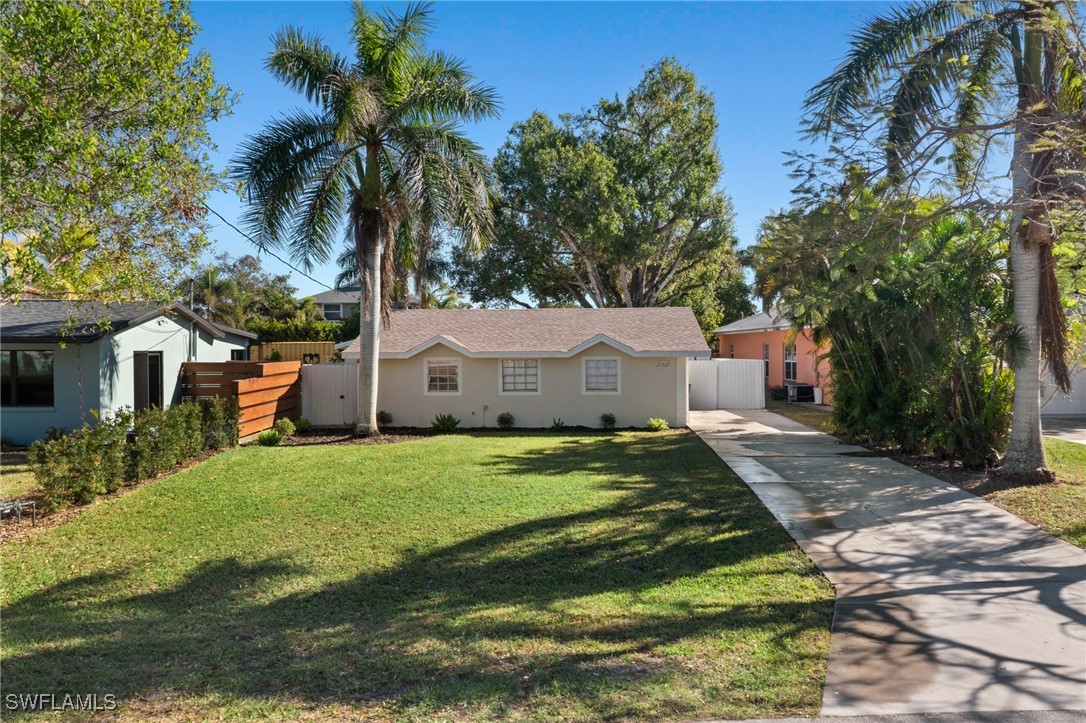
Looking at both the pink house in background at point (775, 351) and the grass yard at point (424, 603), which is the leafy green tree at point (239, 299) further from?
the grass yard at point (424, 603)

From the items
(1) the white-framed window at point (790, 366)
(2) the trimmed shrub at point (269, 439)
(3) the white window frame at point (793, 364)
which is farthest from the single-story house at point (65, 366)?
(1) the white-framed window at point (790, 366)

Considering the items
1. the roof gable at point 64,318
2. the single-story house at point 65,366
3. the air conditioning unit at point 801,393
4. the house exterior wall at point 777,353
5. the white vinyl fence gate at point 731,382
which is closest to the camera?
the roof gable at point 64,318

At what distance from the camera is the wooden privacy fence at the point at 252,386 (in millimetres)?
15781

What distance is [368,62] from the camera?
15.1 meters

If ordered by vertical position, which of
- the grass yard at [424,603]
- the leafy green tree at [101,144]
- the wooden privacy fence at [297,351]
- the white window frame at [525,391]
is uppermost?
the leafy green tree at [101,144]

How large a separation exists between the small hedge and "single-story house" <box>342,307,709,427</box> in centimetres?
544

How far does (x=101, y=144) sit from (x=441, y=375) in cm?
1130

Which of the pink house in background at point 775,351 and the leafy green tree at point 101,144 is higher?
the leafy green tree at point 101,144

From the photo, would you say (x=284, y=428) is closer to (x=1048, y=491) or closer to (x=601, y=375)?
(x=601, y=375)

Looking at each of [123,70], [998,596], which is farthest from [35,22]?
[998,596]

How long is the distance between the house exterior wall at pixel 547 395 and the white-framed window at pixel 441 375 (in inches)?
4.0

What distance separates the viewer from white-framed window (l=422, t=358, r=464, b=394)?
18.7 m

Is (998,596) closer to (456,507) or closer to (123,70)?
(456,507)

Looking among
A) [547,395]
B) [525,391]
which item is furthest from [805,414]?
[525,391]
